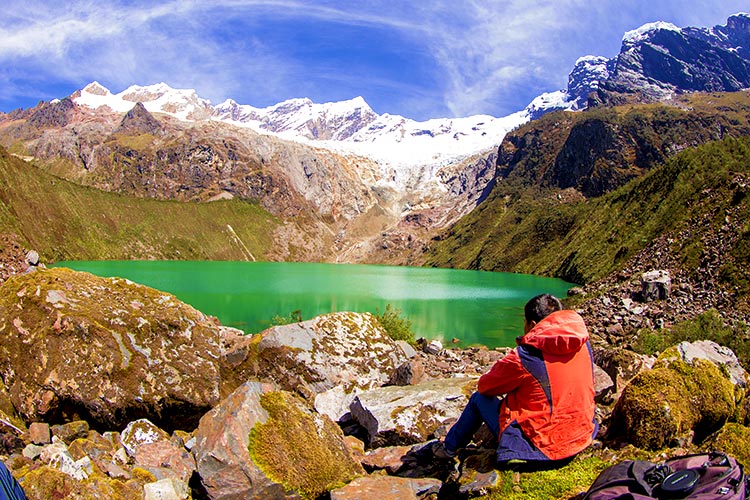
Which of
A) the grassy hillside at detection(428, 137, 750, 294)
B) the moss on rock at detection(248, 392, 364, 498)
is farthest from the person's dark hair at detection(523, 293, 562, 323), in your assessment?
the grassy hillside at detection(428, 137, 750, 294)

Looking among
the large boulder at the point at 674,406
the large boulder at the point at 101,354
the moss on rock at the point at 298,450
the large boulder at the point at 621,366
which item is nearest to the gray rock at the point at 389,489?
the moss on rock at the point at 298,450

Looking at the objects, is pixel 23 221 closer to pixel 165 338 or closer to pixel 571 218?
pixel 165 338

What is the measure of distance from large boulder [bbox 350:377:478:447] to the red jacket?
3758 millimetres

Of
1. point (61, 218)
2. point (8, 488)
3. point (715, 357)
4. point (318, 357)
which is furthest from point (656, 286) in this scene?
point (61, 218)

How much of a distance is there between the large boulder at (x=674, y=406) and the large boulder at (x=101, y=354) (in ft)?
29.4

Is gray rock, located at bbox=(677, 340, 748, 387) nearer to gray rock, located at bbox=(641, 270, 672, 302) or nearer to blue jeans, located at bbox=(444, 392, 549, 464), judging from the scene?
blue jeans, located at bbox=(444, 392, 549, 464)

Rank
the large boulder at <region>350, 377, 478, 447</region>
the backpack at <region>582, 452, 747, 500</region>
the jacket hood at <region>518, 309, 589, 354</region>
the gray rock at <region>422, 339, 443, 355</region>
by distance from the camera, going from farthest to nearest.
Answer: the gray rock at <region>422, 339, 443, 355</region>
the large boulder at <region>350, 377, 478, 447</region>
the jacket hood at <region>518, 309, 589, 354</region>
the backpack at <region>582, 452, 747, 500</region>

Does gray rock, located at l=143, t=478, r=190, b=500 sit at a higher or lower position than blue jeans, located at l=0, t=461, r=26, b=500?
lower

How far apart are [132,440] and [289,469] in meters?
4.03

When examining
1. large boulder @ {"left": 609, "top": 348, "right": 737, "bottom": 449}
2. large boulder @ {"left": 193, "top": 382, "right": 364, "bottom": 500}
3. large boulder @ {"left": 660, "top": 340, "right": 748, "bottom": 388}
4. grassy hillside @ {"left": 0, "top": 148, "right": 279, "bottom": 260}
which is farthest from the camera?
grassy hillside @ {"left": 0, "top": 148, "right": 279, "bottom": 260}

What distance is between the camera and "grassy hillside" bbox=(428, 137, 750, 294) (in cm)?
3966

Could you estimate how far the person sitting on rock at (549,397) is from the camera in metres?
5.72

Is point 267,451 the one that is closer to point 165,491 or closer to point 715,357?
point 165,491

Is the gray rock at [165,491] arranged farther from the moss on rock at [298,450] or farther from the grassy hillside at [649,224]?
the grassy hillside at [649,224]
